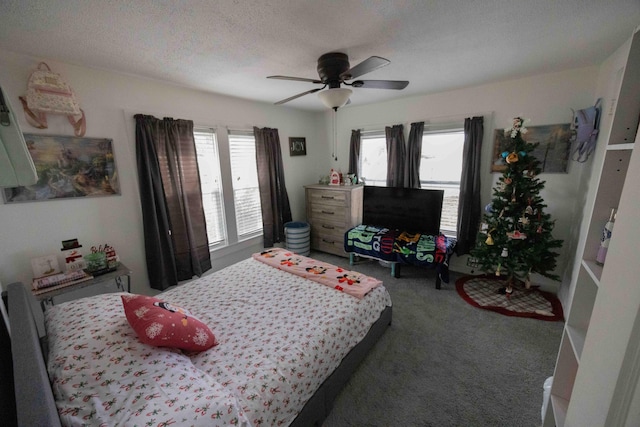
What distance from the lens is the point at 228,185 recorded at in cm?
335

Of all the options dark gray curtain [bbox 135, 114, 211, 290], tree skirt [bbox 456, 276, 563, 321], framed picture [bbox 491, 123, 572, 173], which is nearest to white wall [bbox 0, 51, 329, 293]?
dark gray curtain [bbox 135, 114, 211, 290]

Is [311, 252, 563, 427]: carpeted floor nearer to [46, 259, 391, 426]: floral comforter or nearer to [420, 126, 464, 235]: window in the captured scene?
[46, 259, 391, 426]: floral comforter

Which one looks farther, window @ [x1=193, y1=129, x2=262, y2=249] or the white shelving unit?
window @ [x1=193, y1=129, x2=262, y2=249]

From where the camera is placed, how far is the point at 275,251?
2902 mm

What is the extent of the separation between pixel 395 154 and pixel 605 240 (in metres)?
2.80

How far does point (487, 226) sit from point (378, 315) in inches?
64.8

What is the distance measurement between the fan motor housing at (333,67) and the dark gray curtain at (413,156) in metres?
1.82

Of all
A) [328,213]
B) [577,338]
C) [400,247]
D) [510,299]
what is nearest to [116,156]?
[328,213]

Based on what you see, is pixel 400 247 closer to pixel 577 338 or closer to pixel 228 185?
pixel 577 338

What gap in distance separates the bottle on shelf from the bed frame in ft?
4.76

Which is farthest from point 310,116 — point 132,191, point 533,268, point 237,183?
point 533,268

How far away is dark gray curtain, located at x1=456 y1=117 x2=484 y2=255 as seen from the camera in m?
3.02

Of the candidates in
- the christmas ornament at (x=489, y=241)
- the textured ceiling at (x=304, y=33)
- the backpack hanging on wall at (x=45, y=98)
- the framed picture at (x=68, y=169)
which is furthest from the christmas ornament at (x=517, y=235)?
the backpack hanging on wall at (x=45, y=98)

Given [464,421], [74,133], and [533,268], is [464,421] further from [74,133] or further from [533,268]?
[74,133]
